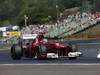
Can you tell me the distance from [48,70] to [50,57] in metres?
7.81

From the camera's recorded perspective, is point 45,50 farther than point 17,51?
No

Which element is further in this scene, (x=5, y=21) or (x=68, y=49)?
(x=5, y=21)

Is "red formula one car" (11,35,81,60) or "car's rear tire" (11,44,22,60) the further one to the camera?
"car's rear tire" (11,44,22,60)

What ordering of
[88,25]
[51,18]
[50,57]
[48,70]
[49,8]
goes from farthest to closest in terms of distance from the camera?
[49,8] < [51,18] < [88,25] < [50,57] < [48,70]

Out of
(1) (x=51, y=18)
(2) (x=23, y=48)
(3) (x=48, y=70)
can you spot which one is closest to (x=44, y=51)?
(2) (x=23, y=48)

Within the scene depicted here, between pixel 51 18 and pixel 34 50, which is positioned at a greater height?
pixel 51 18

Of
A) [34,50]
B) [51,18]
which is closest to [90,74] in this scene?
[34,50]

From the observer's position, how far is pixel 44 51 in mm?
17297

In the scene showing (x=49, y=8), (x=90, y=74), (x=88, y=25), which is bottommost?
(x=90, y=74)

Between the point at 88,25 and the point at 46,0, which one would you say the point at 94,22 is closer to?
the point at 88,25

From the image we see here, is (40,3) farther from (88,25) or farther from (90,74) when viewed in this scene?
(90,74)

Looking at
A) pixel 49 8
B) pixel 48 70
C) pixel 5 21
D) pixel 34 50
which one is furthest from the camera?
pixel 5 21

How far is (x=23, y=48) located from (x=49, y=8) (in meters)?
65.5

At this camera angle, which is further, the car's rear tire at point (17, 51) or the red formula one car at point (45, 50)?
the car's rear tire at point (17, 51)
